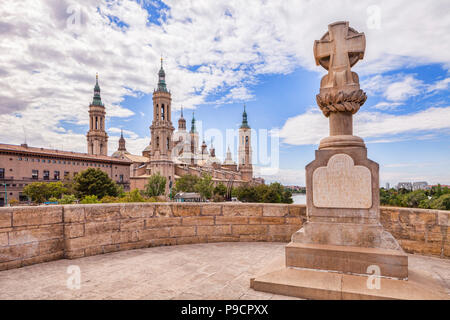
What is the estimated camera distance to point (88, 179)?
48812mm

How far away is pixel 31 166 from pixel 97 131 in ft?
134

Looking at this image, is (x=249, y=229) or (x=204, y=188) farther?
(x=204, y=188)

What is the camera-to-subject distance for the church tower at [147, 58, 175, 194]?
83.5 meters

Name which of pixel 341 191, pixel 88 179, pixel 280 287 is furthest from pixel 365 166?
pixel 88 179

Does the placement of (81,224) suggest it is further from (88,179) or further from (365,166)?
(88,179)

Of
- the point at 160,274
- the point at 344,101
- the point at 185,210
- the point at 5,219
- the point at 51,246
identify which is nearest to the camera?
the point at 160,274

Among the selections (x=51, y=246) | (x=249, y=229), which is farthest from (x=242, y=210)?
(x=51, y=246)

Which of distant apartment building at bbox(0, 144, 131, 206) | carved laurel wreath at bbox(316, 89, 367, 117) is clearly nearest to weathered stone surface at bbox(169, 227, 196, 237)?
carved laurel wreath at bbox(316, 89, 367, 117)

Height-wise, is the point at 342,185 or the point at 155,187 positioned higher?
the point at 342,185

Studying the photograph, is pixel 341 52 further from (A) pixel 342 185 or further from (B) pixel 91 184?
(B) pixel 91 184

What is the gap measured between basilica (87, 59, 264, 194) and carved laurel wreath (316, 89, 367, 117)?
72.0 m

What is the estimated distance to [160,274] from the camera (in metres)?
4.05

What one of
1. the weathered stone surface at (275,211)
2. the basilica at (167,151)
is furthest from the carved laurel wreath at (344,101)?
the basilica at (167,151)
